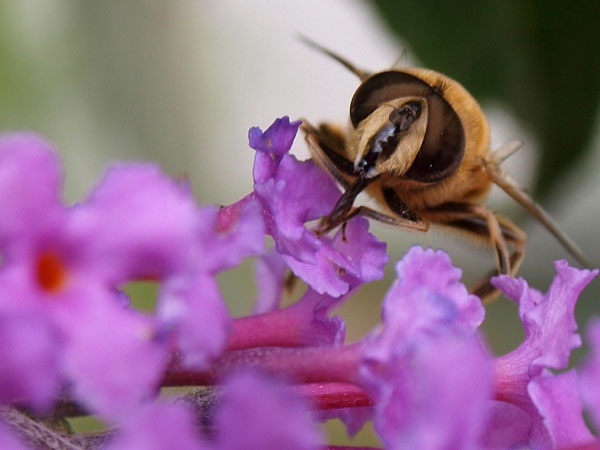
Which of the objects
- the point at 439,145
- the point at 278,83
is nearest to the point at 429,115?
the point at 439,145

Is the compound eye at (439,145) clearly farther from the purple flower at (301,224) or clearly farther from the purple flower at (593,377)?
the purple flower at (593,377)

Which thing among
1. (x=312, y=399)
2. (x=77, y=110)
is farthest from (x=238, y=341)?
(x=77, y=110)

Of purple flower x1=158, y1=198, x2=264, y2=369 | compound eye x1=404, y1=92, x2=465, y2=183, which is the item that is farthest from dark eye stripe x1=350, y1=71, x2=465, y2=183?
purple flower x1=158, y1=198, x2=264, y2=369

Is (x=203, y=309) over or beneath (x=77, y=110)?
beneath

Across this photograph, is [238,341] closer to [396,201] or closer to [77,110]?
[396,201]

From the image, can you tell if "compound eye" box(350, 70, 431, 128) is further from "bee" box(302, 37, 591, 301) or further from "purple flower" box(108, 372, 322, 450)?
"purple flower" box(108, 372, 322, 450)

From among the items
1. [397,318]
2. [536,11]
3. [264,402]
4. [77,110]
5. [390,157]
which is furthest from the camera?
[77,110]
